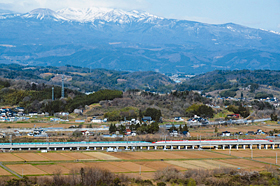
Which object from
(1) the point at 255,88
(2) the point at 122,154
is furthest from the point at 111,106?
(1) the point at 255,88

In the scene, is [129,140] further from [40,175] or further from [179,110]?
[179,110]

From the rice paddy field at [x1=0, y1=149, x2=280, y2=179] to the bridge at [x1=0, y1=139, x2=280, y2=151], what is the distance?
Answer: 8.25 feet

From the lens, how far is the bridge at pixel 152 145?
5622 cm

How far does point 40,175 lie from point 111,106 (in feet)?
179

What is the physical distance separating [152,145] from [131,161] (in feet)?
35.3

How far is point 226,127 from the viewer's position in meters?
80.2

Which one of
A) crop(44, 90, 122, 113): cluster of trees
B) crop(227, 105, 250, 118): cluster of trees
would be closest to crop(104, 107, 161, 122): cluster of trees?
crop(44, 90, 122, 113): cluster of trees

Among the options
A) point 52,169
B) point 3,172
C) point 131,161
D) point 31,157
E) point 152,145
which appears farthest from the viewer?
point 152,145

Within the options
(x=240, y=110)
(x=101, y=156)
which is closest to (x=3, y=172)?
(x=101, y=156)

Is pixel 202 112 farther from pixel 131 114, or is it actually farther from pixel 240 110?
pixel 131 114

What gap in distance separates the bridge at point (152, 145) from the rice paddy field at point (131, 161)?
8.25 ft

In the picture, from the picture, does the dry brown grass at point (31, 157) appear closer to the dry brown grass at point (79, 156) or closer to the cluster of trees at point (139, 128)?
the dry brown grass at point (79, 156)

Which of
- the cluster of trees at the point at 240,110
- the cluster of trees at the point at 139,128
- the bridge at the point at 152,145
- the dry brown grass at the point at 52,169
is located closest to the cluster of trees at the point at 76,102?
the cluster of trees at the point at 139,128

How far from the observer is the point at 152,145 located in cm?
5931
